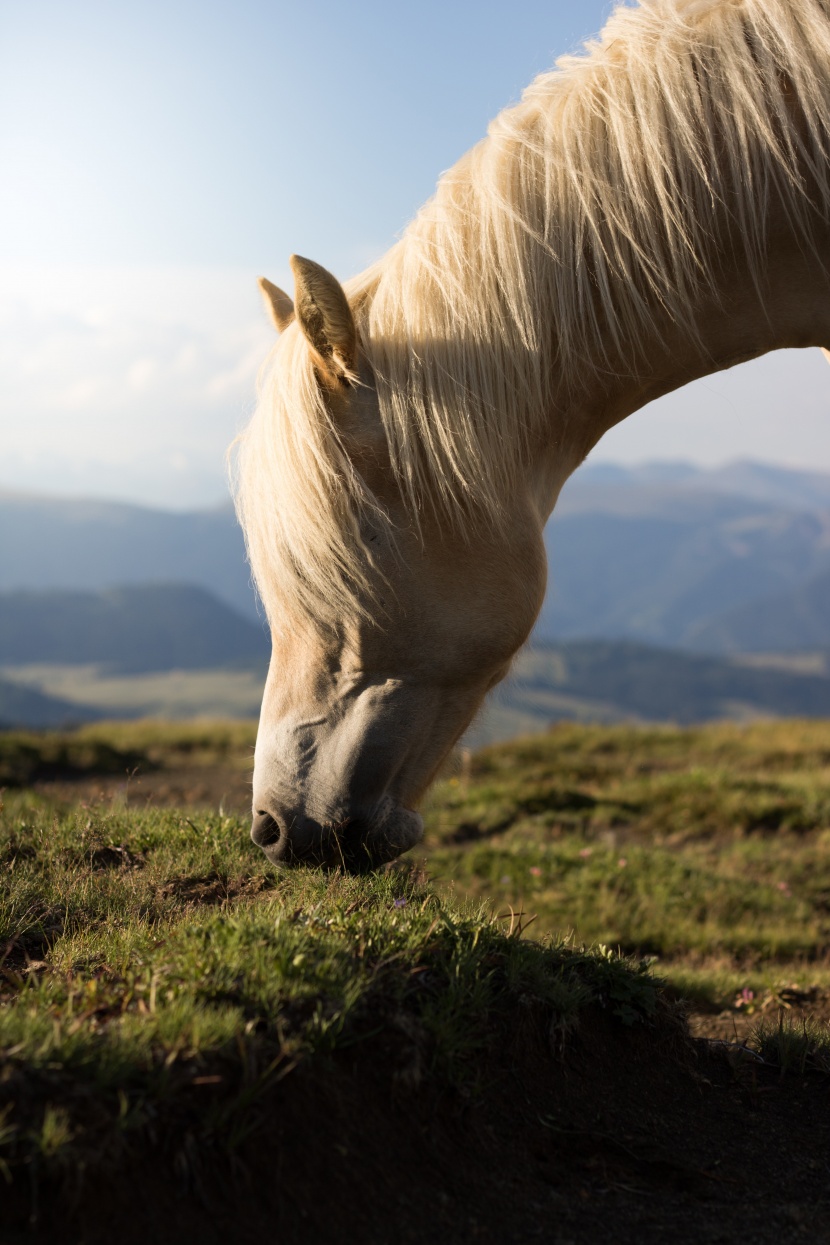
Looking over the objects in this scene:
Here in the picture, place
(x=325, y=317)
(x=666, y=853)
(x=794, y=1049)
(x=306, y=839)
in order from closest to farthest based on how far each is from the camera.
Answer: (x=325, y=317) < (x=306, y=839) < (x=794, y=1049) < (x=666, y=853)

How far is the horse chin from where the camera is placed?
2920 mm

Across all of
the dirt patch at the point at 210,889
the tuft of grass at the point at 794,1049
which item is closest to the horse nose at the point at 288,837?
the dirt patch at the point at 210,889

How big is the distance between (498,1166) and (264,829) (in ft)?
3.73

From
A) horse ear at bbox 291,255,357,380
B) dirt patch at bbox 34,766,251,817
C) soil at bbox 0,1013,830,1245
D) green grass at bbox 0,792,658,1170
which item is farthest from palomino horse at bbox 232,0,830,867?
dirt patch at bbox 34,766,251,817

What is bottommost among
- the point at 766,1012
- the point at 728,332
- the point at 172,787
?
the point at 172,787

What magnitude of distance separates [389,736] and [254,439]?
3.33ft

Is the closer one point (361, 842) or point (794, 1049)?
point (361, 842)

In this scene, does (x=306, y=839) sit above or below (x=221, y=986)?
above

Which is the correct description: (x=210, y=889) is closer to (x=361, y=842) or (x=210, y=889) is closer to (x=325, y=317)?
(x=361, y=842)

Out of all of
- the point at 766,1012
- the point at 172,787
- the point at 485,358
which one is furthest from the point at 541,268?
the point at 172,787

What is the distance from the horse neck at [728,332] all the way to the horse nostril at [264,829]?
1.43m

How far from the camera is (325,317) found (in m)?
2.78

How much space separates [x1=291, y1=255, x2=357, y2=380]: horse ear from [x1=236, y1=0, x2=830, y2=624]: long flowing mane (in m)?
0.09

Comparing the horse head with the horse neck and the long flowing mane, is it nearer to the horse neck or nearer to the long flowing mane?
the long flowing mane
